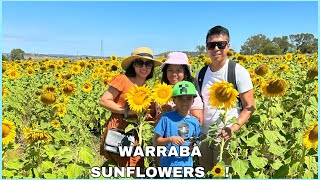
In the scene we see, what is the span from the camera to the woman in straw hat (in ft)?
9.52

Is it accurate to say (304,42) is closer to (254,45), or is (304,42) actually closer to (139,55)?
(254,45)

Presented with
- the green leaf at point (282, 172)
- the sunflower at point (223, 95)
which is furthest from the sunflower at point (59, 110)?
the green leaf at point (282, 172)

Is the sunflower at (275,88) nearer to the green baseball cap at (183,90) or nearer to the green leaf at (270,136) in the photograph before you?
the green leaf at (270,136)

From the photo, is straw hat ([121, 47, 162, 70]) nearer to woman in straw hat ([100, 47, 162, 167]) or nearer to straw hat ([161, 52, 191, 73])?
woman in straw hat ([100, 47, 162, 167])

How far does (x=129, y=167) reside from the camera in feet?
9.21

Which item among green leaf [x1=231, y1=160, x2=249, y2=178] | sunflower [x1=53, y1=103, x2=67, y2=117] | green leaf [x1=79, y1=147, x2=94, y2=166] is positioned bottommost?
green leaf [x1=231, y1=160, x2=249, y2=178]

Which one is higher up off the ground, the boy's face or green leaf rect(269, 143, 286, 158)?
the boy's face

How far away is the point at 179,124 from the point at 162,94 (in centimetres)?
23

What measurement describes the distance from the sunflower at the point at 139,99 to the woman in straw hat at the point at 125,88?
0.14 meters

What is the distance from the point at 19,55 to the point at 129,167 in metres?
13.6

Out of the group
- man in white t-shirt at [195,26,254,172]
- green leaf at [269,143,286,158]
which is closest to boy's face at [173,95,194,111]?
man in white t-shirt at [195,26,254,172]

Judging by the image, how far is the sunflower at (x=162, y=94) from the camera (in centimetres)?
268

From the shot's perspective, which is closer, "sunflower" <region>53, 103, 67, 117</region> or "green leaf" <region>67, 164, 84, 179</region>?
"green leaf" <region>67, 164, 84, 179</region>

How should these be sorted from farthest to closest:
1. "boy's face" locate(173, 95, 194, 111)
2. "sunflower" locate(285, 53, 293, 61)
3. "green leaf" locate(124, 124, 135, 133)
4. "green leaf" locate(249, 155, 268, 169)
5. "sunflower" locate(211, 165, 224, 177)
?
1. "sunflower" locate(285, 53, 293, 61)
2. "green leaf" locate(124, 124, 135, 133)
3. "boy's face" locate(173, 95, 194, 111)
4. "green leaf" locate(249, 155, 268, 169)
5. "sunflower" locate(211, 165, 224, 177)
